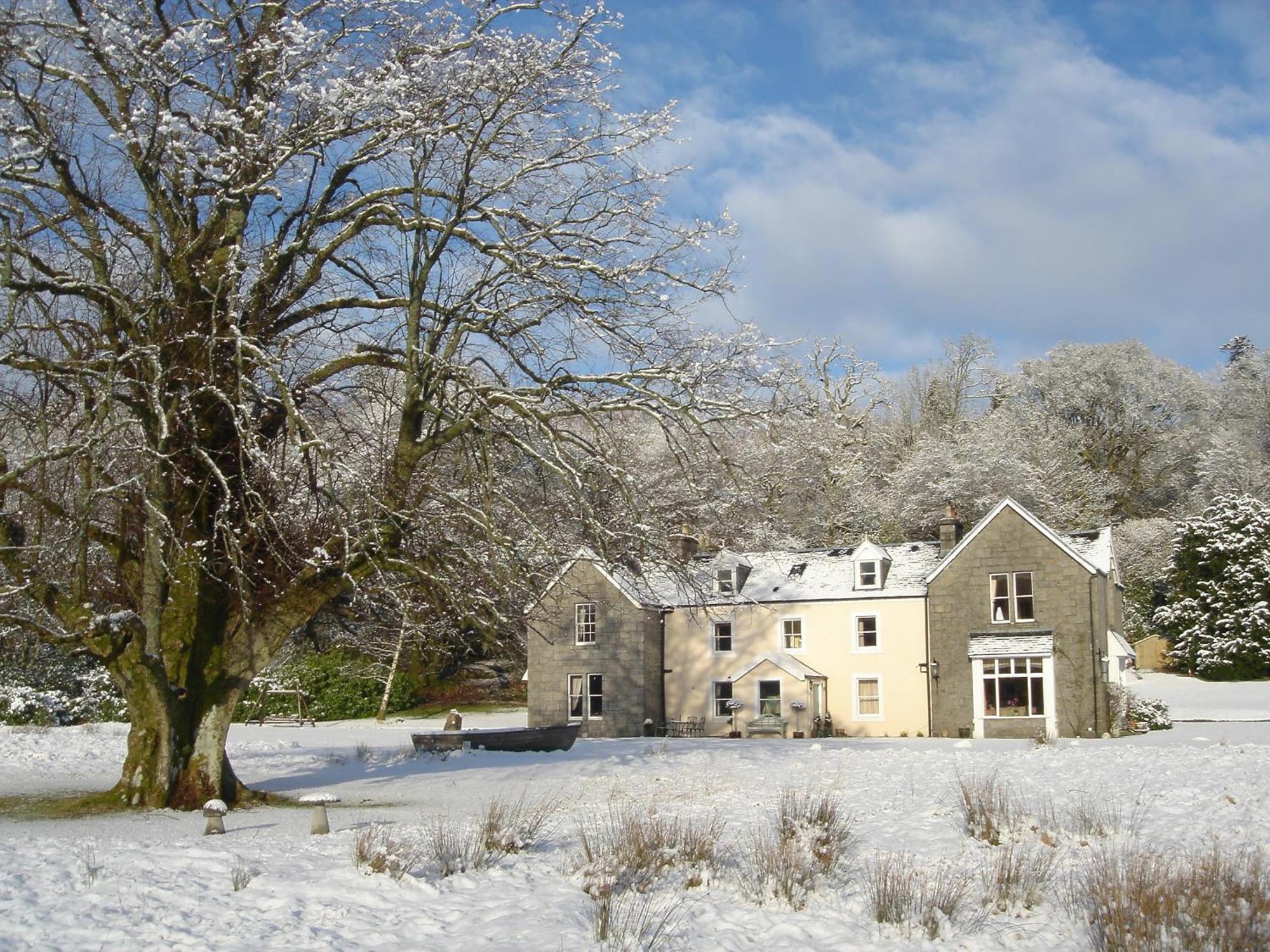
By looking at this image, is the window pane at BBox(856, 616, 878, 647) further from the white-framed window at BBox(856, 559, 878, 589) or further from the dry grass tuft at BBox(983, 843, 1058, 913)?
the dry grass tuft at BBox(983, 843, 1058, 913)

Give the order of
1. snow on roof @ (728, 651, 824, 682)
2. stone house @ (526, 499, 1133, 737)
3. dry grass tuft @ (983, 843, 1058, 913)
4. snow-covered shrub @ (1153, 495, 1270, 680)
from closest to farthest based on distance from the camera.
Answer: dry grass tuft @ (983, 843, 1058, 913)
stone house @ (526, 499, 1133, 737)
snow on roof @ (728, 651, 824, 682)
snow-covered shrub @ (1153, 495, 1270, 680)

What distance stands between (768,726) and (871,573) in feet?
19.9

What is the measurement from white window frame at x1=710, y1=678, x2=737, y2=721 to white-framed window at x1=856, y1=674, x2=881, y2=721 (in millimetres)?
3954

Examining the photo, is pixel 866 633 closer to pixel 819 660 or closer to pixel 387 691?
pixel 819 660

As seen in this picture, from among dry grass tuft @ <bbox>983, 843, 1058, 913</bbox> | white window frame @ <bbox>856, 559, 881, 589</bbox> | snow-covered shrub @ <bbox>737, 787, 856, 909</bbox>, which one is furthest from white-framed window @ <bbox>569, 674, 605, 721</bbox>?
dry grass tuft @ <bbox>983, 843, 1058, 913</bbox>

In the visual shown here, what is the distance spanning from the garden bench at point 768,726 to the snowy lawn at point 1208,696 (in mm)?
12606

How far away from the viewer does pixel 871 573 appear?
131 ft

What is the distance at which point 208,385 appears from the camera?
1323 centimetres

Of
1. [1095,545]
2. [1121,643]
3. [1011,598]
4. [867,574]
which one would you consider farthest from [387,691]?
[1121,643]

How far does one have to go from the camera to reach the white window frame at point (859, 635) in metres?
39.3

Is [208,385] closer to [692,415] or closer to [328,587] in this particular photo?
[328,587]

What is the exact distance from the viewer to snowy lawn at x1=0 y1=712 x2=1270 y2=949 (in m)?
8.68

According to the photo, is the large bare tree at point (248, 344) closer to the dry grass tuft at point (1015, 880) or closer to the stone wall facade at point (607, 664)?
the dry grass tuft at point (1015, 880)

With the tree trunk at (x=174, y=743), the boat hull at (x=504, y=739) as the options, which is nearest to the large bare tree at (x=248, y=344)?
the tree trunk at (x=174, y=743)
